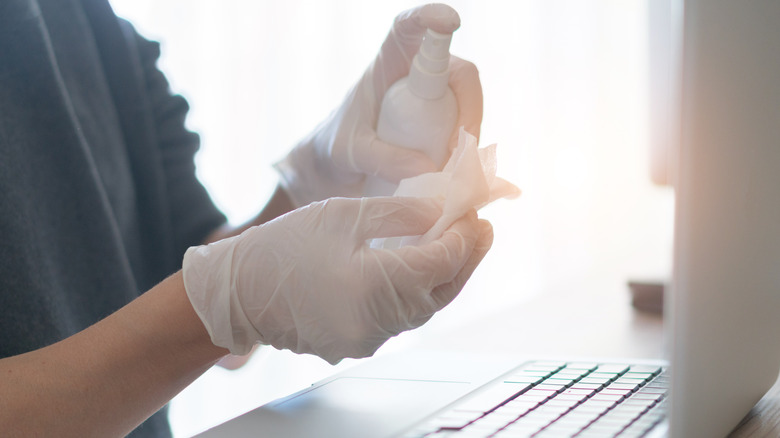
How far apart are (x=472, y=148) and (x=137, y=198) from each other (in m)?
0.79

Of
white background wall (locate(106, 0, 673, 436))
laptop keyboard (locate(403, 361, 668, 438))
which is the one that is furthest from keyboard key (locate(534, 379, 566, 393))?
white background wall (locate(106, 0, 673, 436))

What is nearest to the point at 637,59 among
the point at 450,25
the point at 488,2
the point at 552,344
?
the point at 488,2

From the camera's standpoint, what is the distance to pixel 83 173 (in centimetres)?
101

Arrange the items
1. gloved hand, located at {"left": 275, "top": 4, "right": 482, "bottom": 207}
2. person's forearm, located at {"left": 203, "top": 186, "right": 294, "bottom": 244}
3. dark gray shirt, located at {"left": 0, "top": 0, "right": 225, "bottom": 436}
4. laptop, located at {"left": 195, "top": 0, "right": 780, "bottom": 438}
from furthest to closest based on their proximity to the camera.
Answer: person's forearm, located at {"left": 203, "top": 186, "right": 294, "bottom": 244} < dark gray shirt, located at {"left": 0, "top": 0, "right": 225, "bottom": 436} < gloved hand, located at {"left": 275, "top": 4, "right": 482, "bottom": 207} < laptop, located at {"left": 195, "top": 0, "right": 780, "bottom": 438}

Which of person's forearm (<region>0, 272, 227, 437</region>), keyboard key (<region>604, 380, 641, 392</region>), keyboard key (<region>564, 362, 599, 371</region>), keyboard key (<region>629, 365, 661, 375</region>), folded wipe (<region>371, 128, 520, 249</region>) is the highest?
folded wipe (<region>371, 128, 520, 249</region>)

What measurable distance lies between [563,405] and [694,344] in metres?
0.17

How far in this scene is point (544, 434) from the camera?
1.67 ft

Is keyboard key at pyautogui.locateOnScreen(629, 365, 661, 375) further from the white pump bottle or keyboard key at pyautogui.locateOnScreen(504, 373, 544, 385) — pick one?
the white pump bottle

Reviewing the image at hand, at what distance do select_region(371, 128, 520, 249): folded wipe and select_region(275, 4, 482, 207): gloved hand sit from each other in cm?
14

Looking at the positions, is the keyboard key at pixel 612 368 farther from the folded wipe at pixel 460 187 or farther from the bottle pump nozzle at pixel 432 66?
the bottle pump nozzle at pixel 432 66

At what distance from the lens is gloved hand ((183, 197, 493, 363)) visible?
Result: 58 centimetres

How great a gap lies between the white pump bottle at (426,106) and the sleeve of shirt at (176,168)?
497mm

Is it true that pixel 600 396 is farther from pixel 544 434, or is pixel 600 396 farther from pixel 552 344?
pixel 552 344

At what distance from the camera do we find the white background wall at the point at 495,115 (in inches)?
71.9
